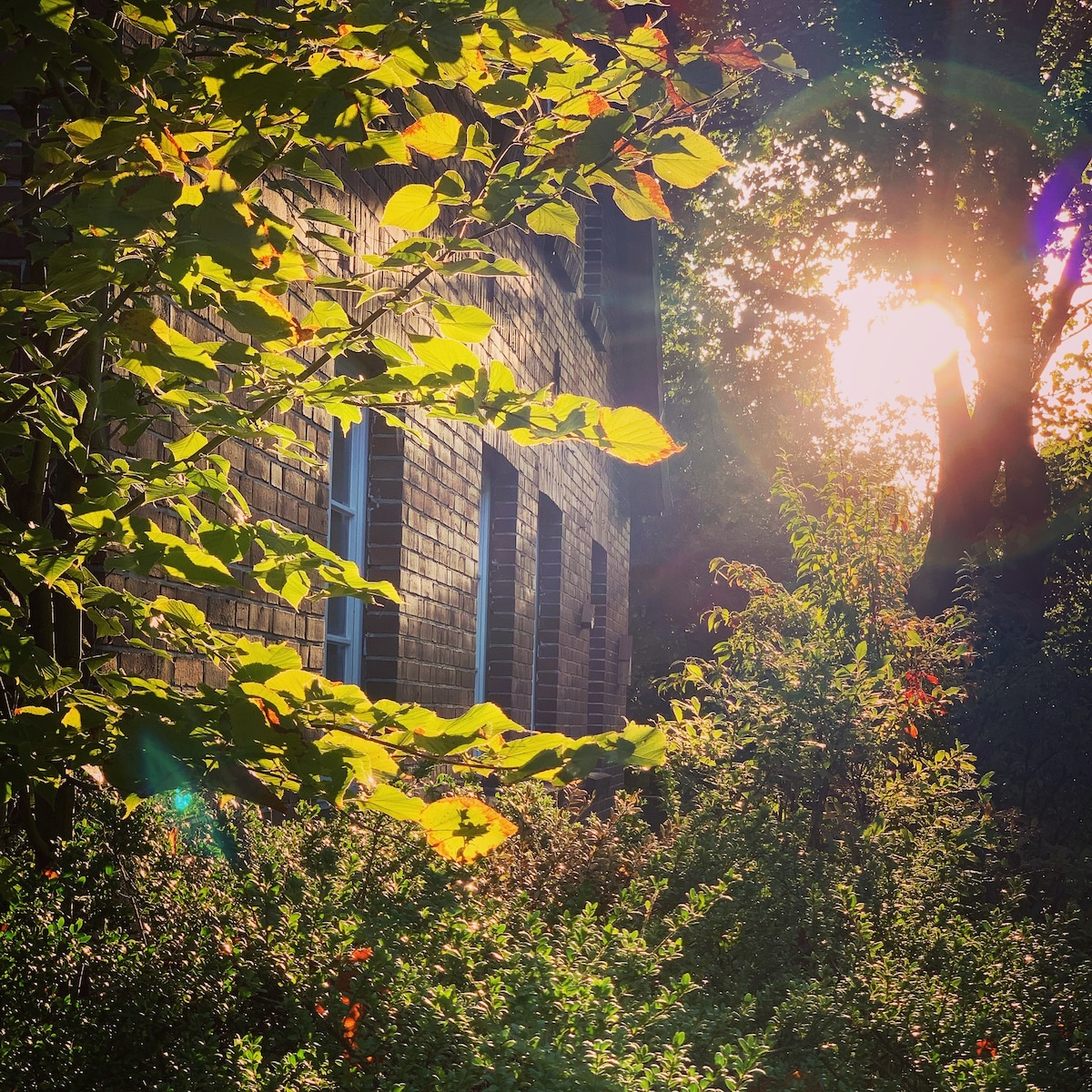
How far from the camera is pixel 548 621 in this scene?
10.1 meters

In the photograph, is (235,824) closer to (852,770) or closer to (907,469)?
(852,770)

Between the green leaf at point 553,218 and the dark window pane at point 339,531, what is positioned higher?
the green leaf at point 553,218

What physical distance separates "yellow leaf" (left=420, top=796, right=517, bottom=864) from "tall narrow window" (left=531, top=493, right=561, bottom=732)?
26.2 ft

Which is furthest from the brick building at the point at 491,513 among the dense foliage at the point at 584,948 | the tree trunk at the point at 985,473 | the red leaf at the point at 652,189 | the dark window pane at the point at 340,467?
the tree trunk at the point at 985,473

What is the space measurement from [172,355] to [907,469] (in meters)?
43.9

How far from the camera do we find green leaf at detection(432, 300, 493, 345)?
190 cm

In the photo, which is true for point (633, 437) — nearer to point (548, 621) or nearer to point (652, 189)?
point (652, 189)

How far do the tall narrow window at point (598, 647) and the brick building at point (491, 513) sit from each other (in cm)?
2

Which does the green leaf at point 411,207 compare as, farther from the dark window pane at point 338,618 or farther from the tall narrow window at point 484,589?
the tall narrow window at point 484,589

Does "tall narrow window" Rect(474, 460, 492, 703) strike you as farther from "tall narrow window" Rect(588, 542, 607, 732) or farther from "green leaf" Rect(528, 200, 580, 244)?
"green leaf" Rect(528, 200, 580, 244)

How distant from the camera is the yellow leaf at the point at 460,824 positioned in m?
1.83

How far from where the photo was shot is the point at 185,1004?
2211mm

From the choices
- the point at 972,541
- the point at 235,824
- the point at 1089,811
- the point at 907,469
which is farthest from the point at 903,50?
the point at 907,469

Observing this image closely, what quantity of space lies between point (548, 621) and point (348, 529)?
16.3ft
